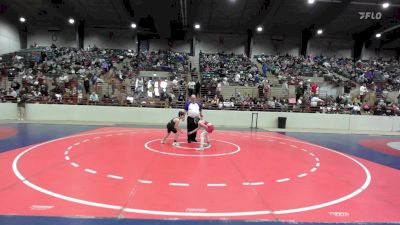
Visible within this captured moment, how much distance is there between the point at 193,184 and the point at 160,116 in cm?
1301

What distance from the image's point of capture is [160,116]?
1862cm

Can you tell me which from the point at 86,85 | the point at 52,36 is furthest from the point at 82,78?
the point at 52,36

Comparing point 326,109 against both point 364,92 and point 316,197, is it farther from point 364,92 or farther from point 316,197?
point 316,197

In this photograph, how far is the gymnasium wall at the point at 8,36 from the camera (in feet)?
110

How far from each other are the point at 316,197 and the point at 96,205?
12.0 feet

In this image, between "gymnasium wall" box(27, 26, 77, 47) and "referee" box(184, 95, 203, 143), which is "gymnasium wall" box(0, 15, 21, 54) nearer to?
"gymnasium wall" box(27, 26, 77, 47)

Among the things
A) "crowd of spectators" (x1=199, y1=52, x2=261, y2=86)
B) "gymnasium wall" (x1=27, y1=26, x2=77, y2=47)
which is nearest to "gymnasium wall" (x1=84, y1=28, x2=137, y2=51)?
"gymnasium wall" (x1=27, y1=26, x2=77, y2=47)

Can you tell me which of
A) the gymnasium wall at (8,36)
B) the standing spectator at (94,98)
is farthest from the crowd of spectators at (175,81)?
the gymnasium wall at (8,36)

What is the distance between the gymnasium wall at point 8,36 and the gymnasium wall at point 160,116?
1975 centimetres

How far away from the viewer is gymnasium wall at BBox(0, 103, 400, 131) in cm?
1828

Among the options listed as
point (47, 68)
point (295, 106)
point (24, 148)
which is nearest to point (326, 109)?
point (295, 106)

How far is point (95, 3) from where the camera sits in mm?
30188

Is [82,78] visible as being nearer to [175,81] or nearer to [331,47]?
[175,81]

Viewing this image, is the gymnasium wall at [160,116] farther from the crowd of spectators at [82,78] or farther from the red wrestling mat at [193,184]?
the red wrestling mat at [193,184]
